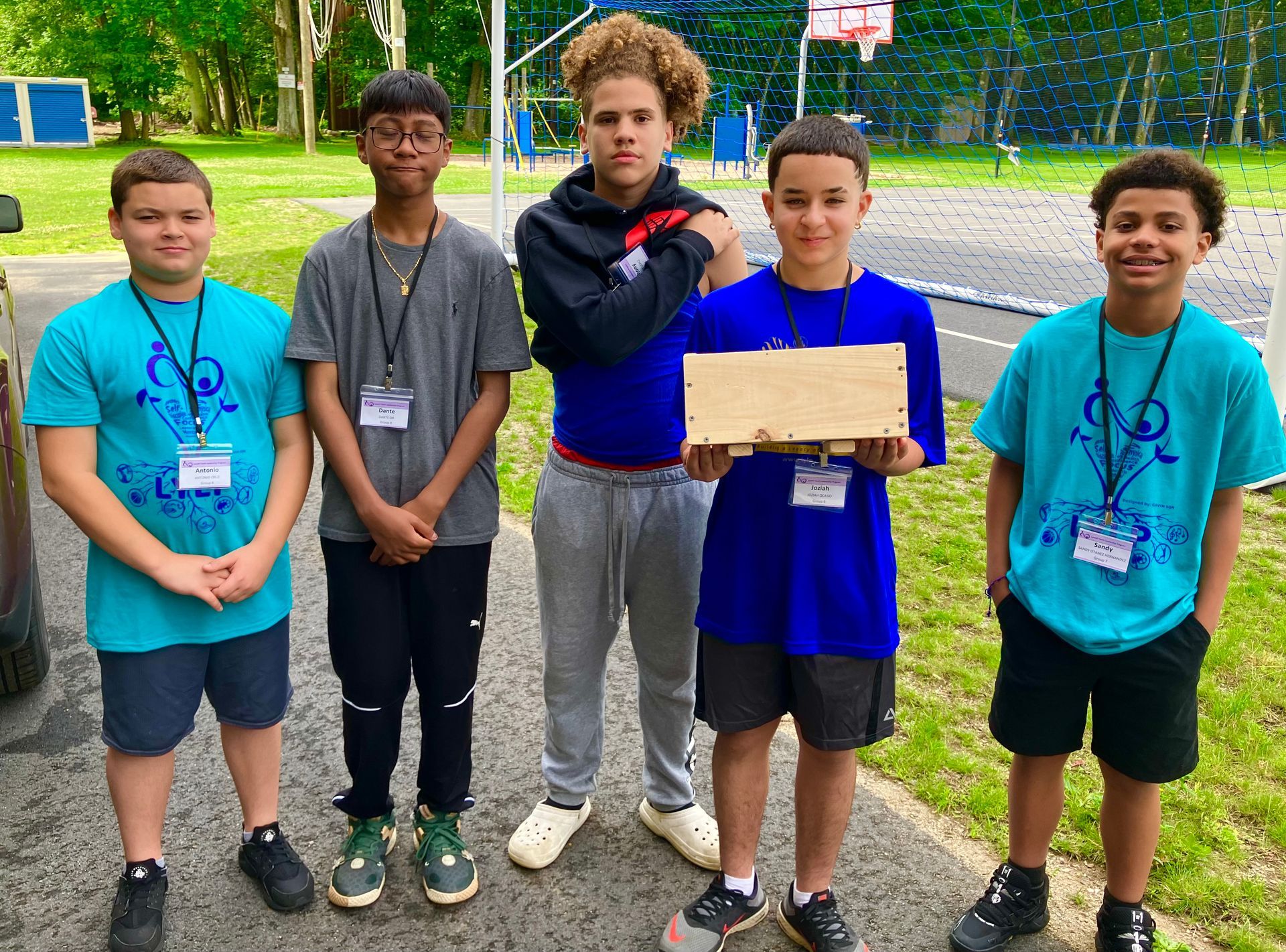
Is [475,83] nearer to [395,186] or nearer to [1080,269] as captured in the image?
[1080,269]

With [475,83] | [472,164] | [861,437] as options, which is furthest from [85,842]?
[475,83]

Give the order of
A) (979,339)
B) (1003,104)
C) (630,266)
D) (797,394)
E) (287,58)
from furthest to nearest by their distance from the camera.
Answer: (287,58) → (1003,104) → (979,339) → (630,266) → (797,394)

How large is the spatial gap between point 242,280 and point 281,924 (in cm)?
941

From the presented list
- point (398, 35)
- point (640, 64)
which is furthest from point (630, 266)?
point (398, 35)

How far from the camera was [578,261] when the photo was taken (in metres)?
2.44

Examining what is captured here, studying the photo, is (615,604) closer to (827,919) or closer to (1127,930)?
(827,919)

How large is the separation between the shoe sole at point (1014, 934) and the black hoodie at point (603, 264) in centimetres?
159

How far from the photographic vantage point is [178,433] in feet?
7.68

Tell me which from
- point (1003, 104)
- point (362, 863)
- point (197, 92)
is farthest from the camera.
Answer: point (197, 92)

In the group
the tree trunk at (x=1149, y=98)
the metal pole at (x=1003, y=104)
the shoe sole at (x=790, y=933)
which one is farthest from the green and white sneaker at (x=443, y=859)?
the metal pole at (x=1003, y=104)

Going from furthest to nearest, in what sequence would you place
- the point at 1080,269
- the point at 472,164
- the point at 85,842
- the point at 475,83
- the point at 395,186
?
the point at 475,83 < the point at 472,164 < the point at 1080,269 < the point at 85,842 < the point at 395,186

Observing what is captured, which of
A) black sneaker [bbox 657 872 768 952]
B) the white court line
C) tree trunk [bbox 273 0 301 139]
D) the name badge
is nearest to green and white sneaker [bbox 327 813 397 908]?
black sneaker [bbox 657 872 768 952]

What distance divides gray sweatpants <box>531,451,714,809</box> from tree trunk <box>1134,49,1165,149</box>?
11.8 meters

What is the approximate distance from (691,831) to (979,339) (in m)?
7.67
